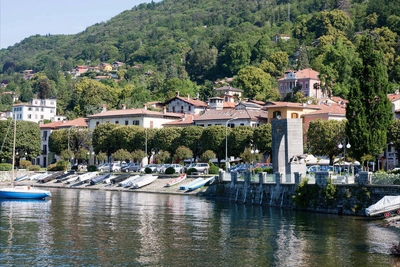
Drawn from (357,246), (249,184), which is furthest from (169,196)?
(357,246)

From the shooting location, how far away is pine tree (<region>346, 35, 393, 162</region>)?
60.3 m

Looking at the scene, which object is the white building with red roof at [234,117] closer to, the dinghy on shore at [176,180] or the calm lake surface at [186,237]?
the dinghy on shore at [176,180]

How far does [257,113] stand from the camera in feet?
378

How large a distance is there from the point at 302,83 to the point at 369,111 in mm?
101473

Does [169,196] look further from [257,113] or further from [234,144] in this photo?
[257,113]

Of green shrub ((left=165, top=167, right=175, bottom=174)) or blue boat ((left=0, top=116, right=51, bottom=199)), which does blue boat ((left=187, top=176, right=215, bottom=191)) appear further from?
blue boat ((left=0, top=116, right=51, bottom=199))

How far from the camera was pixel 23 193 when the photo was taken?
71.2 metres

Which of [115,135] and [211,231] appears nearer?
[211,231]

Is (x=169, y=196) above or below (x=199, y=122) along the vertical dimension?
below

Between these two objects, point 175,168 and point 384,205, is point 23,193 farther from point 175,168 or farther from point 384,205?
point 384,205

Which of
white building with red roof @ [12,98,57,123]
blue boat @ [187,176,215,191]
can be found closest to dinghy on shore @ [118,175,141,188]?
blue boat @ [187,176,215,191]

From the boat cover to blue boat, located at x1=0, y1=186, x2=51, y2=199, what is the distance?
35.3 m

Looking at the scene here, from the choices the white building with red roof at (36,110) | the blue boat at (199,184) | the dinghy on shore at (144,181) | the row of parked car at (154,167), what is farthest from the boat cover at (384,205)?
the white building with red roof at (36,110)

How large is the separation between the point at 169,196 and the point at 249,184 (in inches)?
506
